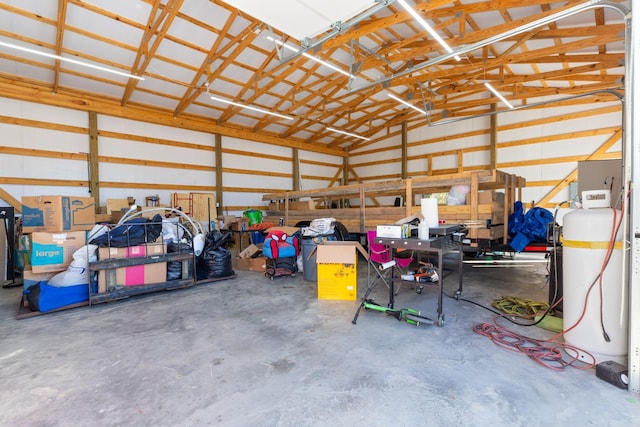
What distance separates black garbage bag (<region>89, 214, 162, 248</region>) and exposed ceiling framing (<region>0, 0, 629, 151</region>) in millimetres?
3286

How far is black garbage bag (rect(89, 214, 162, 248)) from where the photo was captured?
3.64 meters

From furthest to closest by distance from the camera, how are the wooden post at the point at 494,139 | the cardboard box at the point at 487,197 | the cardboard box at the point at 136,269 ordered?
1. the wooden post at the point at 494,139
2. the cardboard box at the point at 487,197
3. the cardboard box at the point at 136,269

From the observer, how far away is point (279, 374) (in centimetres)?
202

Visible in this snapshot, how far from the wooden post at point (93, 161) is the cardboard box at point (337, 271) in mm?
6856

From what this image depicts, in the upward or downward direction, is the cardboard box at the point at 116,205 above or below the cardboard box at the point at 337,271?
above

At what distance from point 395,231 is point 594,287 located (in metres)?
1.51

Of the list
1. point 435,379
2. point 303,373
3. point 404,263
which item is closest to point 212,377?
point 303,373

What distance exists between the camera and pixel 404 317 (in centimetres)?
287

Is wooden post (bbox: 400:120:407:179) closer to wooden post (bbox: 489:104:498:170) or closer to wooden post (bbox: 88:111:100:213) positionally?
wooden post (bbox: 489:104:498:170)

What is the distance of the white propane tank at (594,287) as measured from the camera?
1987mm

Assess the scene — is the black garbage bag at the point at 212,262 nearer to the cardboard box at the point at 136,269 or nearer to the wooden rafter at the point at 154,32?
the cardboard box at the point at 136,269

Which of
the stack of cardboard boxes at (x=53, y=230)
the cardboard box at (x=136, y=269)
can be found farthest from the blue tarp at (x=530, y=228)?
the stack of cardboard boxes at (x=53, y=230)

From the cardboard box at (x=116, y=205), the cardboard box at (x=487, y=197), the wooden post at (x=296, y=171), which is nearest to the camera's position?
the cardboard box at (x=487, y=197)

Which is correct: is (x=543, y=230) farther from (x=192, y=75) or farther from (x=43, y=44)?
(x=43, y=44)
